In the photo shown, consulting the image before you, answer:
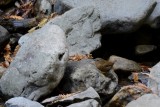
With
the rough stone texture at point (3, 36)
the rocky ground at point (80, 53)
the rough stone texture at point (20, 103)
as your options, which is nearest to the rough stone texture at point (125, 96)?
the rocky ground at point (80, 53)

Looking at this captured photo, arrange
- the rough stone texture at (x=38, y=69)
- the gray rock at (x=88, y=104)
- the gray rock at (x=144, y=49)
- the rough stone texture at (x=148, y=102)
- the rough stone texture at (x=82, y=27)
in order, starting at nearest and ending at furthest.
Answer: the rough stone texture at (x=148, y=102) → the gray rock at (x=88, y=104) → the rough stone texture at (x=38, y=69) → the rough stone texture at (x=82, y=27) → the gray rock at (x=144, y=49)

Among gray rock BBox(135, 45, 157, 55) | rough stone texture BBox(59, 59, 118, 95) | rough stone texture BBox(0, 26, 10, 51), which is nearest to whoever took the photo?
rough stone texture BBox(59, 59, 118, 95)

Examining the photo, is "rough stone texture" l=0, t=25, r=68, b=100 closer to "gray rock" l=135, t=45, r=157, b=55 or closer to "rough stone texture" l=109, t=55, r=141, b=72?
"rough stone texture" l=109, t=55, r=141, b=72

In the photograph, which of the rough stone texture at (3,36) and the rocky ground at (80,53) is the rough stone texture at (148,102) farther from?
the rough stone texture at (3,36)

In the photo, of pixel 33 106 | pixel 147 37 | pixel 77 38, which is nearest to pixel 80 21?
pixel 77 38

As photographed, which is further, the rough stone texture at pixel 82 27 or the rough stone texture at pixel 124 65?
the rough stone texture at pixel 82 27

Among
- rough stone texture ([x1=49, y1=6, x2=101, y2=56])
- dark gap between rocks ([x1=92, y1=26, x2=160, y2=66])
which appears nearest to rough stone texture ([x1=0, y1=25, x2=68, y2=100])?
rough stone texture ([x1=49, y1=6, x2=101, y2=56])

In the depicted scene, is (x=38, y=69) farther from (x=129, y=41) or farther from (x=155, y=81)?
(x=129, y=41)
